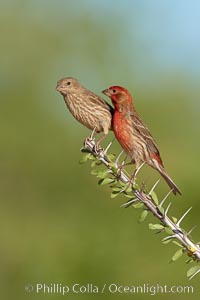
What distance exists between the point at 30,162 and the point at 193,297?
6.67 metres

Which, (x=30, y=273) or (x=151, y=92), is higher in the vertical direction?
(x=151, y=92)

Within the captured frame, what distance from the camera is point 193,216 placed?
13.1 meters

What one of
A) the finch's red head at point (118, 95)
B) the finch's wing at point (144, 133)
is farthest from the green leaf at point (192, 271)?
the finch's red head at point (118, 95)

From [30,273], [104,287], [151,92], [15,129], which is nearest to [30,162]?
[15,129]

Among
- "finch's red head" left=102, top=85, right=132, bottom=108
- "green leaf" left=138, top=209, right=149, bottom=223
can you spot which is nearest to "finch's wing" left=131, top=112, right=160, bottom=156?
"finch's red head" left=102, top=85, right=132, bottom=108

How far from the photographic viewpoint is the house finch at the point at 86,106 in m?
7.13

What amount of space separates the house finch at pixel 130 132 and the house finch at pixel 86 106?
18cm

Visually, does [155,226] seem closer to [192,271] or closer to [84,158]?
[192,271]

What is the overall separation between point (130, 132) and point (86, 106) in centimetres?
57

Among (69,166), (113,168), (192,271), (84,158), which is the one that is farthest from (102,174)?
(69,166)

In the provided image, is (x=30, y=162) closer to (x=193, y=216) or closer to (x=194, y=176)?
(x=194, y=176)

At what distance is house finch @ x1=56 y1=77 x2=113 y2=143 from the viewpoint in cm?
713

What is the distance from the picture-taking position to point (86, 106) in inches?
286

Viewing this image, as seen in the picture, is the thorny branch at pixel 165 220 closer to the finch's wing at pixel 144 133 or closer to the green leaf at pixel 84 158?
the green leaf at pixel 84 158
